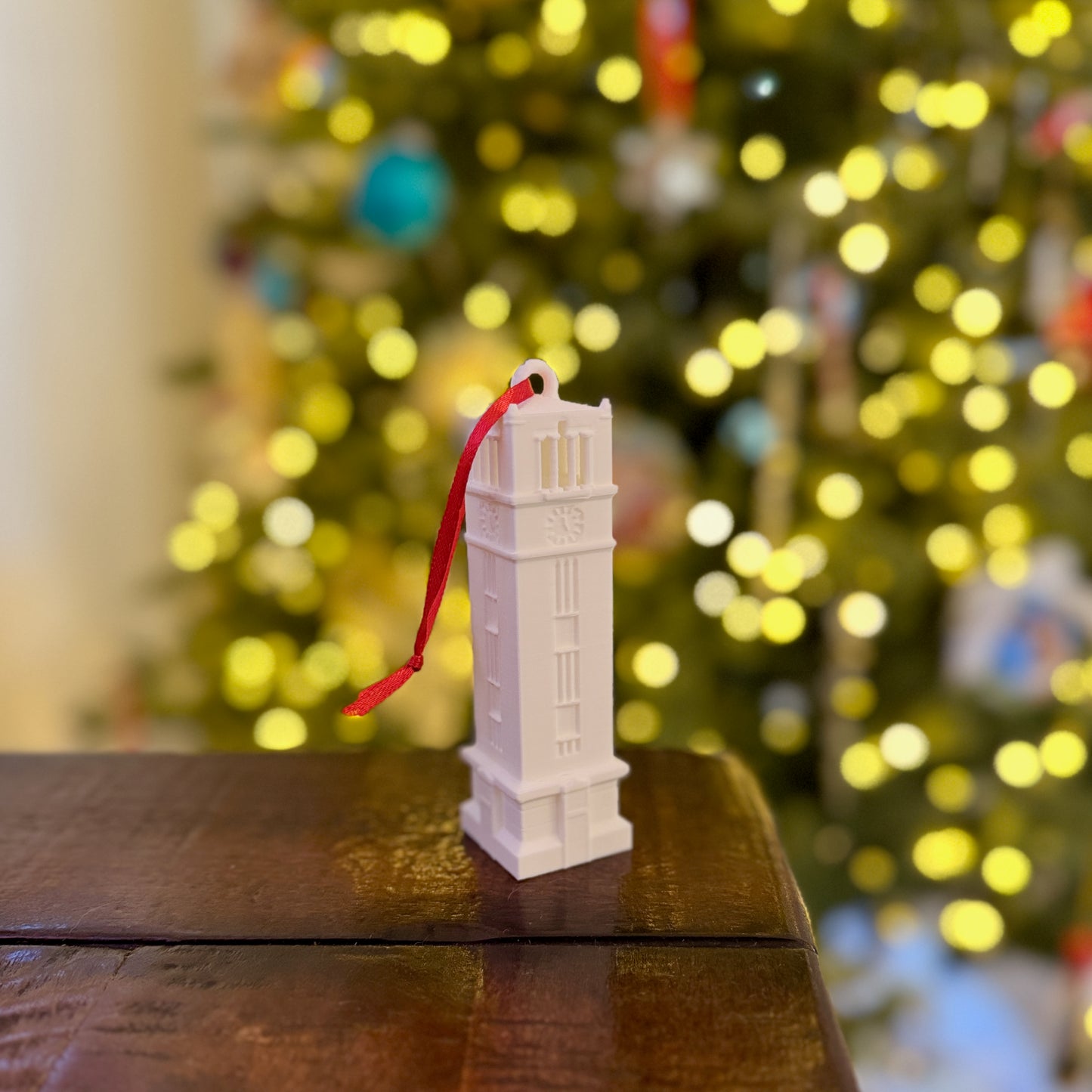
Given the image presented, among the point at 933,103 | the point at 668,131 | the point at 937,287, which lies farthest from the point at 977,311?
the point at 668,131

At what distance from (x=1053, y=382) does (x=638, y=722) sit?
33.6 inches

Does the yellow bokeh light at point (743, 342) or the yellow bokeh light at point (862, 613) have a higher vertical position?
the yellow bokeh light at point (743, 342)

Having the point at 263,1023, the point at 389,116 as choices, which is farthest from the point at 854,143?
the point at 263,1023

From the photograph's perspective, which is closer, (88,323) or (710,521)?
(710,521)

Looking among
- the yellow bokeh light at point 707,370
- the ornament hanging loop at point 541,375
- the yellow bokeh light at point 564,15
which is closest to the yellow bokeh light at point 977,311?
the yellow bokeh light at point 707,370

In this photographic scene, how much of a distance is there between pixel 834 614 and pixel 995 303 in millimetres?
545

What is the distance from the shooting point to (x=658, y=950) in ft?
2.15

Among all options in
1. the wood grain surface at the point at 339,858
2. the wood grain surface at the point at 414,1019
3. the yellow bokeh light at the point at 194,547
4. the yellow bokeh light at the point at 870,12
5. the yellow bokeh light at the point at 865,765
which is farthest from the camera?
the yellow bokeh light at the point at 194,547

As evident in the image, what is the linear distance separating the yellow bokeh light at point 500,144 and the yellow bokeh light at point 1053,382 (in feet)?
2.94

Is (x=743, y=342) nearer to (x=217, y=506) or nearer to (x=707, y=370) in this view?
(x=707, y=370)

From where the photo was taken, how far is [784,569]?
1569 mm

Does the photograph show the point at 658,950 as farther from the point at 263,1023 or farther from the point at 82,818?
the point at 82,818

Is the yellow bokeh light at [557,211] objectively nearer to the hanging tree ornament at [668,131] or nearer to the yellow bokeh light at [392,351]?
the hanging tree ornament at [668,131]

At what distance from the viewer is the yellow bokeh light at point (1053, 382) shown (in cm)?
155
